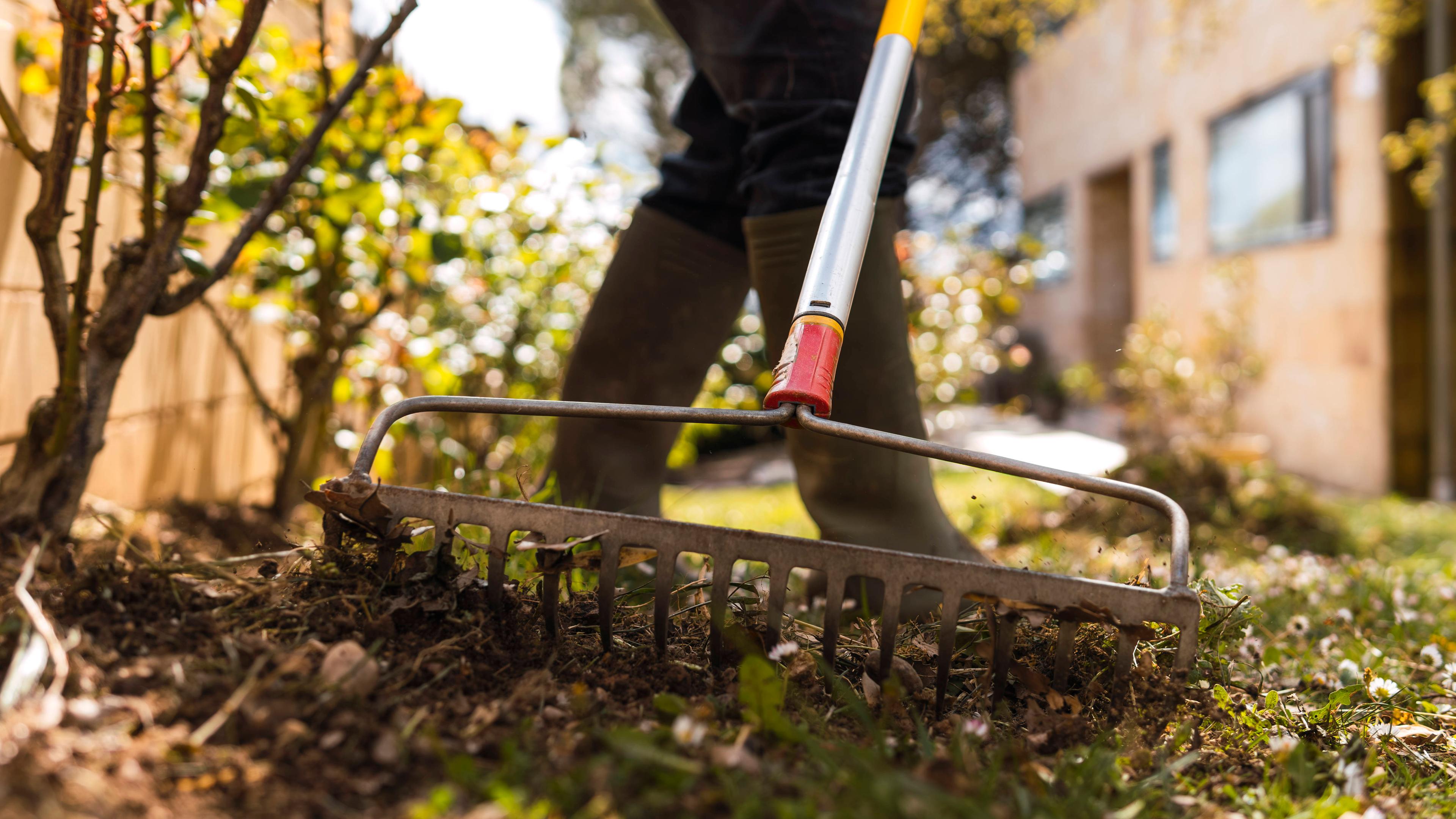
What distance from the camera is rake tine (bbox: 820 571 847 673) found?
1.01 m

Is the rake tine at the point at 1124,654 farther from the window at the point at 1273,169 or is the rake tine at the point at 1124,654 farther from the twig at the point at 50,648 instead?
the window at the point at 1273,169

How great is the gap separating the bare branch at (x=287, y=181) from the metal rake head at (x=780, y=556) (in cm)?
59

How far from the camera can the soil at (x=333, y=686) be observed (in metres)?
0.70

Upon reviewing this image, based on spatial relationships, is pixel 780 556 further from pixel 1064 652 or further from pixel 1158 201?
pixel 1158 201

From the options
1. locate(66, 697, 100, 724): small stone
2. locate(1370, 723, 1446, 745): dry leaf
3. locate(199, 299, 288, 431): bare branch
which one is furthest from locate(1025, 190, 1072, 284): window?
locate(66, 697, 100, 724): small stone

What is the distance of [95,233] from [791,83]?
1.06 m

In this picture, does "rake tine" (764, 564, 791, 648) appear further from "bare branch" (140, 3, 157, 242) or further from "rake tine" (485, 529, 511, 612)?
"bare branch" (140, 3, 157, 242)

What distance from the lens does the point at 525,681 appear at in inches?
37.1

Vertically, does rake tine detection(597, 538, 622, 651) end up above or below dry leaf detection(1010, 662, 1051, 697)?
above

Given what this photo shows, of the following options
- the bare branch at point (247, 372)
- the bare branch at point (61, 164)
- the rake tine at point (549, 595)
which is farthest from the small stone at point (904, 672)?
the bare branch at point (247, 372)

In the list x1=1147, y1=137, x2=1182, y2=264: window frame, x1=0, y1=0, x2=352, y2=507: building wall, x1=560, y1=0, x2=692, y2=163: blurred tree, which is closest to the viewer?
x1=0, y1=0, x2=352, y2=507: building wall

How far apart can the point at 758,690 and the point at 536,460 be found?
2.34 metres

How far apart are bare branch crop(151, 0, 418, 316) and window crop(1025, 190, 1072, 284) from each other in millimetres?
9995

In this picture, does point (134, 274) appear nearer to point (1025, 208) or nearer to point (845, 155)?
point (845, 155)
